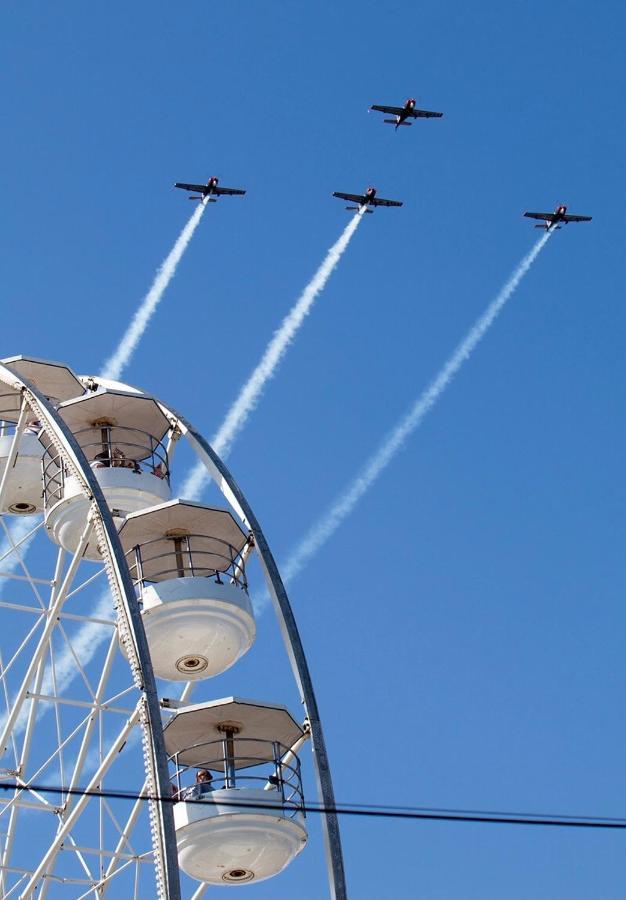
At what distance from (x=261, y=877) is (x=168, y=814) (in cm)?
524

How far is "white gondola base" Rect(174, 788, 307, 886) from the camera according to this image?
33312 mm

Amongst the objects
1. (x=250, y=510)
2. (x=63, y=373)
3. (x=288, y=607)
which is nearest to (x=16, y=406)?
(x=63, y=373)

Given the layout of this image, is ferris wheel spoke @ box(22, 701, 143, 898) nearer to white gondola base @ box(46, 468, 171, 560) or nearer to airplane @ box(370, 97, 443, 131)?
white gondola base @ box(46, 468, 171, 560)

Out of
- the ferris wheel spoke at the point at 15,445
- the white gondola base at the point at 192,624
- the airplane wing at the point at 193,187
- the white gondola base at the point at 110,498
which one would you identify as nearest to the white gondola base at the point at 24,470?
the ferris wheel spoke at the point at 15,445

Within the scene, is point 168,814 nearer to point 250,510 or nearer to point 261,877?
point 261,877

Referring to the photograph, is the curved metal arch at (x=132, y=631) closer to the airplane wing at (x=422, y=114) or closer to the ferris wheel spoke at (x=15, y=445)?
the ferris wheel spoke at (x=15, y=445)

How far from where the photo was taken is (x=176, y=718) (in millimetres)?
35281

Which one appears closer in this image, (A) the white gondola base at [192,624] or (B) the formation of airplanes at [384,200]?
(A) the white gondola base at [192,624]

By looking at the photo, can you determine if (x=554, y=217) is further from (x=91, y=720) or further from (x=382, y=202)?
(x=91, y=720)

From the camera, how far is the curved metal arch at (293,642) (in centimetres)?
3194

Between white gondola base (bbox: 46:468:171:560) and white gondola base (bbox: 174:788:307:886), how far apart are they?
948 centimetres

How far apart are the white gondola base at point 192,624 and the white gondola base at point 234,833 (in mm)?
4418

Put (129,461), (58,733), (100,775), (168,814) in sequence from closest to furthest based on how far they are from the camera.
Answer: (168,814), (100,775), (58,733), (129,461)

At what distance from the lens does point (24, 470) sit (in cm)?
4566
